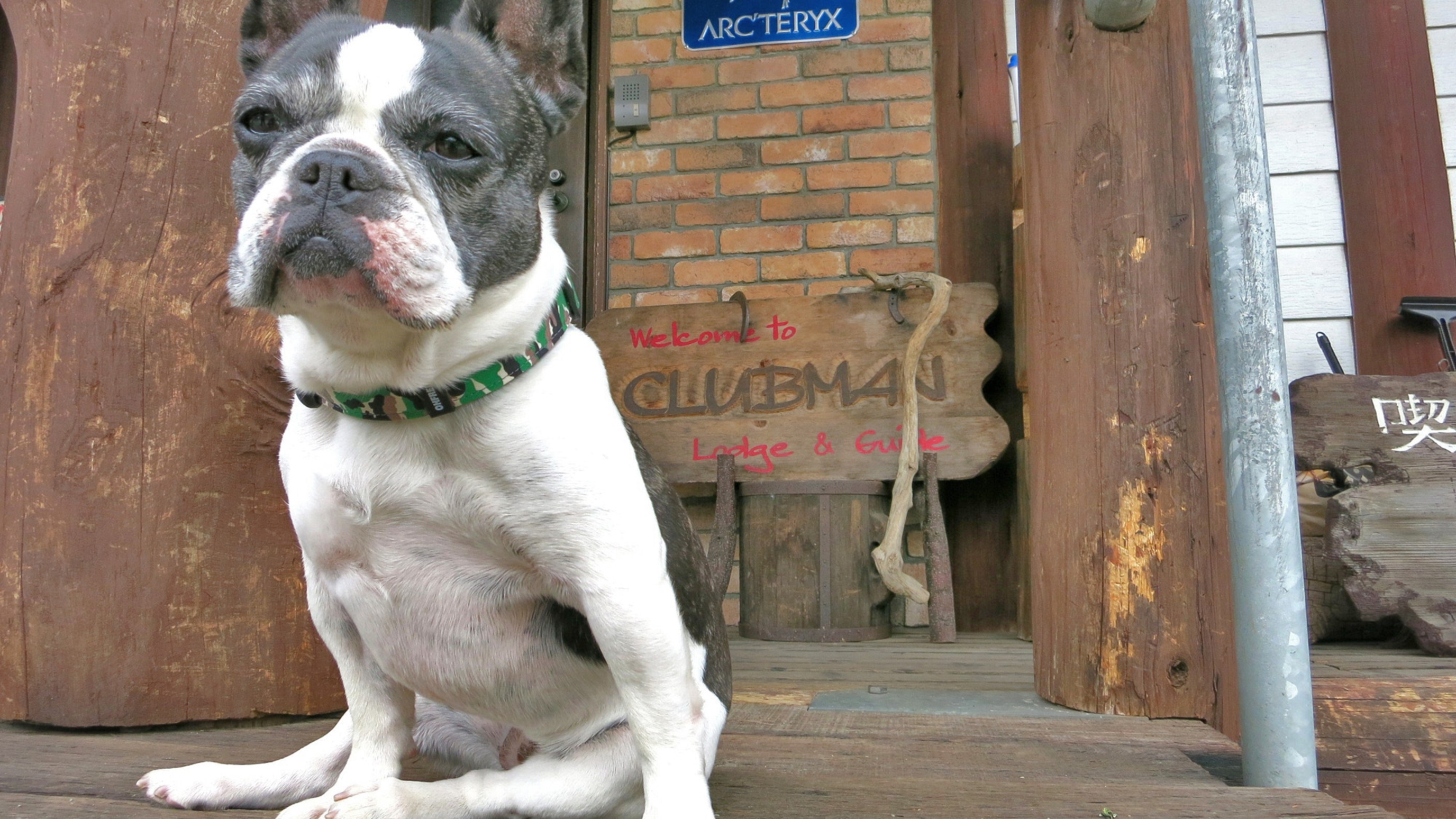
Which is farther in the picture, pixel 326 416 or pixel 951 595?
pixel 951 595

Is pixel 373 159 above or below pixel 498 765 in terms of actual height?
above

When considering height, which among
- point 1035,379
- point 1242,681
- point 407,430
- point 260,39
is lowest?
point 1242,681

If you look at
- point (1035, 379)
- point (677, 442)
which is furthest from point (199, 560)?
point (677, 442)

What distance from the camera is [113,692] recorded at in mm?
1952

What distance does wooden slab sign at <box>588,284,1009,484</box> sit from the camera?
4.05 meters

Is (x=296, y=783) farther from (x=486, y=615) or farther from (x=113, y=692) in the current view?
(x=113, y=692)

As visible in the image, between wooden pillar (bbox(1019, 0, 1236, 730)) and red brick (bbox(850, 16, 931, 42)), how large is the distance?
2098 mm

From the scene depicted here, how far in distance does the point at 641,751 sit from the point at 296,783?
0.58 meters

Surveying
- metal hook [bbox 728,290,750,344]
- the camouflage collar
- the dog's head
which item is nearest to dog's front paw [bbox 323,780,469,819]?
the camouflage collar

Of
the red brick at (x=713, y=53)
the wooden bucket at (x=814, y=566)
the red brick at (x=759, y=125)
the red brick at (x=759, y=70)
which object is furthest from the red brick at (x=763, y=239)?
the wooden bucket at (x=814, y=566)

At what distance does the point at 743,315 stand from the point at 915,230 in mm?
820

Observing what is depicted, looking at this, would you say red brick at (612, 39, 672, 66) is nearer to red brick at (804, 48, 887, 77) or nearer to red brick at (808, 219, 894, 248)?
red brick at (804, 48, 887, 77)

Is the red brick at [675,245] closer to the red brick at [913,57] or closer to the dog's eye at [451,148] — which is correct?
the red brick at [913,57]

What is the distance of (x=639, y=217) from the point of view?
459 cm
